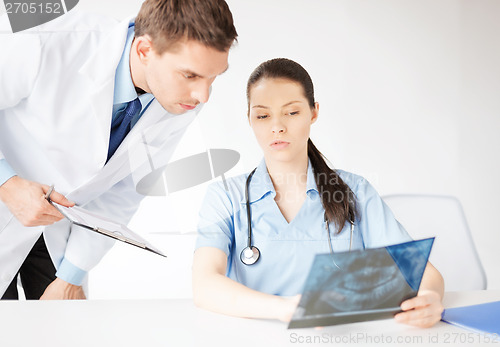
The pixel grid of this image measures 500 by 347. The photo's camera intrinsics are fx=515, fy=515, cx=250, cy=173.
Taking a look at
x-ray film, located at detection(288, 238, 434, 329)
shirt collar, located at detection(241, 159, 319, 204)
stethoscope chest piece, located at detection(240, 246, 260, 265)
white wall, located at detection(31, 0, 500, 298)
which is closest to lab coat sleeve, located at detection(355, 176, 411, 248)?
shirt collar, located at detection(241, 159, 319, 204)

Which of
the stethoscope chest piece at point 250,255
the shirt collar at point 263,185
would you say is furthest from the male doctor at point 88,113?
the stethoscope chest piece at point 250,255

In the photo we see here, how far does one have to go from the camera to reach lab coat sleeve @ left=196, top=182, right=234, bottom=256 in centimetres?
100

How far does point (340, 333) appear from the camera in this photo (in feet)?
2.34

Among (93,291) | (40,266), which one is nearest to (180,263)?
(93,291)

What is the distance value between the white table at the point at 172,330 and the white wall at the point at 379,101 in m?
1.25

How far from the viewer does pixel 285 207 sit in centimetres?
117

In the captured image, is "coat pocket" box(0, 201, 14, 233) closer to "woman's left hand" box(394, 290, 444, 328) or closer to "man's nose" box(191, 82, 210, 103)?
"man's nose" box(191, 82, 210, 103)

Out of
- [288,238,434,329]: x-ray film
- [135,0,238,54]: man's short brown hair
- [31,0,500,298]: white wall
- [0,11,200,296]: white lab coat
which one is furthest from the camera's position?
[31,0,500,298]: white wall

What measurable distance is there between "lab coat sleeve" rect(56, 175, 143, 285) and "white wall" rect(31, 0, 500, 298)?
797mm

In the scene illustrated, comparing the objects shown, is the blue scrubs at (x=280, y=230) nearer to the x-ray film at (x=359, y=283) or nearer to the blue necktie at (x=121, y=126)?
the blue necktie at (x=121, y=126)

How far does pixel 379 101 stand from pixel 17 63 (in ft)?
5.89

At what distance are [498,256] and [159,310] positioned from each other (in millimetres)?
2232

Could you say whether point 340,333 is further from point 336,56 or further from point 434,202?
point 336,56

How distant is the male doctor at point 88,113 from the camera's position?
3.23ft
